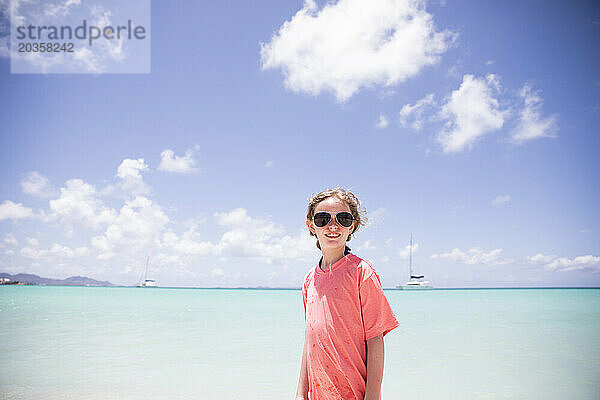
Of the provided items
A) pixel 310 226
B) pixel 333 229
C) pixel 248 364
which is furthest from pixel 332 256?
pixel 248 364

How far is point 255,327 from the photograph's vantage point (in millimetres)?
13445

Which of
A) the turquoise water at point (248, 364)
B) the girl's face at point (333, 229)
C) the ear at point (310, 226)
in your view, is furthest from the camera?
the turquoise water at point (248, 364)

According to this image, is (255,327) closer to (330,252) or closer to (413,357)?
(413,357)

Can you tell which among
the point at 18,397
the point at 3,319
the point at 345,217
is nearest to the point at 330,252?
the point at 345,217

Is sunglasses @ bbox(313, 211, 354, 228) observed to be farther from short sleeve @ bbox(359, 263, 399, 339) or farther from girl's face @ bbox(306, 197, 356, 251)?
short sleeve @ bbox(359, 263, 399, 339)

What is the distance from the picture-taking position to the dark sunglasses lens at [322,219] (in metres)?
2.03

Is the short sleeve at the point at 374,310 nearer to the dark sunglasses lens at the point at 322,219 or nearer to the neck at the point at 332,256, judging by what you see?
the neck at the point at 332,256

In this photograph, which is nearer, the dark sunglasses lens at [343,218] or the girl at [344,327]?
the girl at [344,327]

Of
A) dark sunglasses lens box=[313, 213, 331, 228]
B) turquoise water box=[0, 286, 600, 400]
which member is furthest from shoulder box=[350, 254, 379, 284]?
turquoise water box=[0, 286, 600, 400]

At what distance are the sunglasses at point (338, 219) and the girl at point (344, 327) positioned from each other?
33mm

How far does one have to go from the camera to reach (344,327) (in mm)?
1795

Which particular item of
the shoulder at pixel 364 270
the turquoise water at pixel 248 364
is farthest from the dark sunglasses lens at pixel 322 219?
the turquoise water at pixel 248 364

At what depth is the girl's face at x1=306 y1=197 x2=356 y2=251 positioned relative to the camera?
199 centimetres

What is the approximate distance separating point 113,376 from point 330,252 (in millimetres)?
6102
